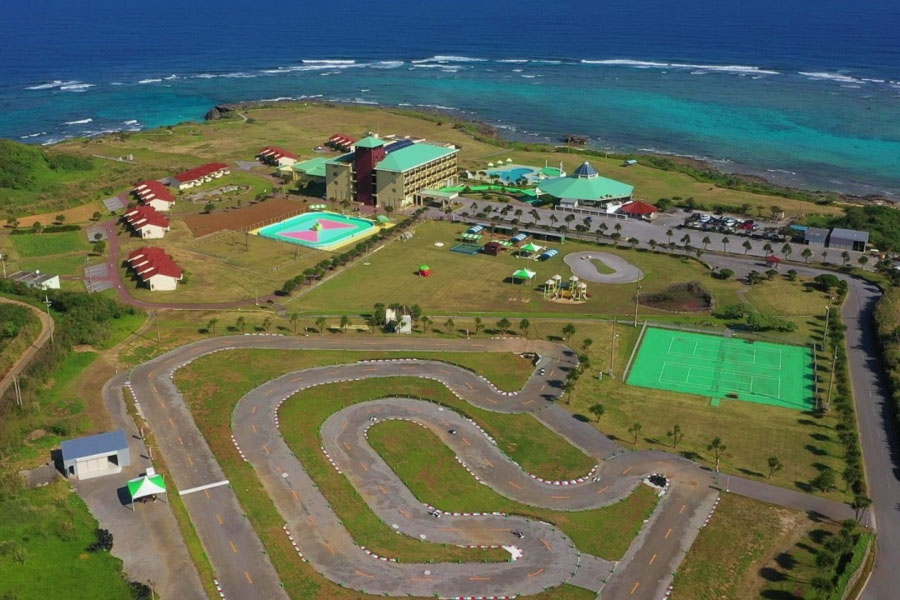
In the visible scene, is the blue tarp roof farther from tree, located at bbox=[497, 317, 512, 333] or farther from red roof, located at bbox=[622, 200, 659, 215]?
red roof, located at bbox=[622, 200, 659, 215]

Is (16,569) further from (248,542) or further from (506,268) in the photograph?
(506,268)

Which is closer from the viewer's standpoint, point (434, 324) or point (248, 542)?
point (248, 542)

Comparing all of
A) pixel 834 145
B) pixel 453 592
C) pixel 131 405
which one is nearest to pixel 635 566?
pixel 453 592

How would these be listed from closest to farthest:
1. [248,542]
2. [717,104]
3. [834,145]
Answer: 1. [248,542]
2. [834,145]
3. [717,104]

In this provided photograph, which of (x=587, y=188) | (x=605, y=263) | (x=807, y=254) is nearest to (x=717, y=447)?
(x=605, y=263)

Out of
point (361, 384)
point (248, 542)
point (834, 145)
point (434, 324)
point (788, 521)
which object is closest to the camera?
point (248, 542)

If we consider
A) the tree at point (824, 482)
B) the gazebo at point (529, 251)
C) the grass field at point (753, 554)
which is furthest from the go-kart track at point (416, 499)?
the gazebo at point (529, 251)

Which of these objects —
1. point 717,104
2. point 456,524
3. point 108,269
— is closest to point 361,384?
point 456,524
